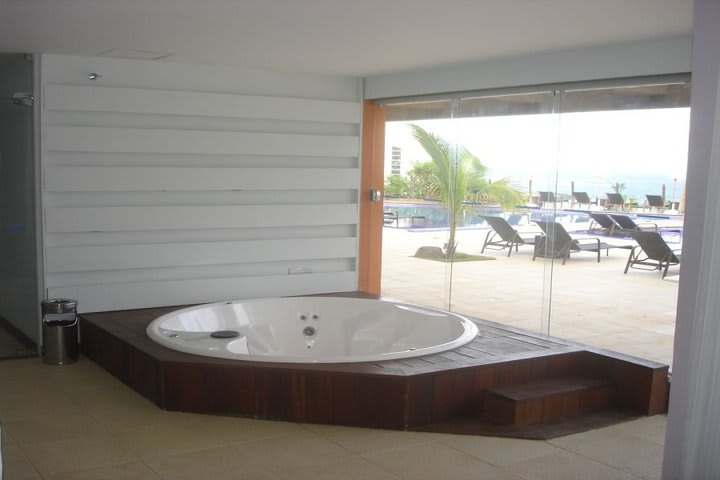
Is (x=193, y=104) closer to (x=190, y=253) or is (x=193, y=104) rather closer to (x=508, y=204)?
(x=190, y=253)

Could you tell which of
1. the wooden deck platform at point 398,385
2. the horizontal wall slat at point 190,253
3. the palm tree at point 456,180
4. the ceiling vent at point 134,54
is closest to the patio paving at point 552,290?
the palm tree at point 456,180

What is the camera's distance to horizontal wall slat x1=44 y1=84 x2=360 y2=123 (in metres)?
5.50

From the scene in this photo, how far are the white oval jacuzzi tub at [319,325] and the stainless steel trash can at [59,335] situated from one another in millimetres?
645

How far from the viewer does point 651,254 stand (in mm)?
4887

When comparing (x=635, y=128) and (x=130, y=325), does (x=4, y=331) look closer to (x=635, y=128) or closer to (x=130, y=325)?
(x=130, y=325)

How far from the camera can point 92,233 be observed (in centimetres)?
571

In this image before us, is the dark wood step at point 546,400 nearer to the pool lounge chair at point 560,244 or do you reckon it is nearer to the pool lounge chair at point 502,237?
the pool lounge chair at point 560,244

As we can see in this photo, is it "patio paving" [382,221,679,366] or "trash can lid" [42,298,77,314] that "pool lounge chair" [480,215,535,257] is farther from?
"trash can lid" [42,298,77,314]

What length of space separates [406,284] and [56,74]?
315cm

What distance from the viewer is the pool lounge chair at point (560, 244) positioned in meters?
5.17

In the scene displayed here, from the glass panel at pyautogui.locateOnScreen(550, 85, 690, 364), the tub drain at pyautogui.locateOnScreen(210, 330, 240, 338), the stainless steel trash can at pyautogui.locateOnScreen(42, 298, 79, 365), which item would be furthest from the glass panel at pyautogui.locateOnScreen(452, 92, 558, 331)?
the stainless steel trash can at pyautogui.locateOnScreen(42, 298, 79, 365)

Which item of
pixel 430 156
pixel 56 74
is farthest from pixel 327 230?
pixel 56 74

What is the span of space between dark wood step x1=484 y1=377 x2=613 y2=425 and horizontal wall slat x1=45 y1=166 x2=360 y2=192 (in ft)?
9.09

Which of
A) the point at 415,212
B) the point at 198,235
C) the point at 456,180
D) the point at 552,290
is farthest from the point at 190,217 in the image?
the point at 552,290
